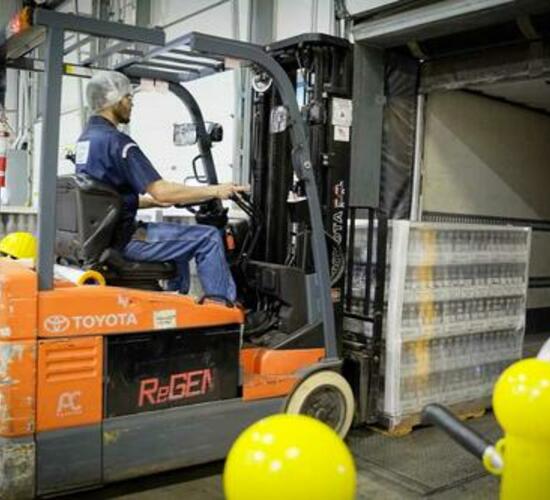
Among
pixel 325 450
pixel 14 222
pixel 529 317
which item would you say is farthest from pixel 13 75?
pixel 325 450

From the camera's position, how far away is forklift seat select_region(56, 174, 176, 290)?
374 cm

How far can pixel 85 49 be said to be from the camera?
39.9 ft

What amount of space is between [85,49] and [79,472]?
1015cm

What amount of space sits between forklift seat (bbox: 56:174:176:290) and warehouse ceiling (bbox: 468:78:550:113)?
4.25m

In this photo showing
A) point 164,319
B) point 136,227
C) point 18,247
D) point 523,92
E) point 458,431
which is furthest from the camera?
point 523,92

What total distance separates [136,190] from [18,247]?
1701mm

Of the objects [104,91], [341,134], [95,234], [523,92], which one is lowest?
[95,234]

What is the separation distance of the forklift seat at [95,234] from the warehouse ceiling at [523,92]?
4247 millimetres

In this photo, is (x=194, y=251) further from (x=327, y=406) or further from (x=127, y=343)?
(x=327, y=406)

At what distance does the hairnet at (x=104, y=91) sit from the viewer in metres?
4.06

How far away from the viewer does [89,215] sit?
12.3 feet

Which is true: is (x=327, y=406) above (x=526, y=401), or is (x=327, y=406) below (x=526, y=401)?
below

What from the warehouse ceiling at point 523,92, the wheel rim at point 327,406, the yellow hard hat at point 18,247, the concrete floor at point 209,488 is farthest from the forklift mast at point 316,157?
the warehouse ceiling at point 523,92

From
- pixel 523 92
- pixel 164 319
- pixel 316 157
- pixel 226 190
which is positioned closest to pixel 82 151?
pixel 226 190
